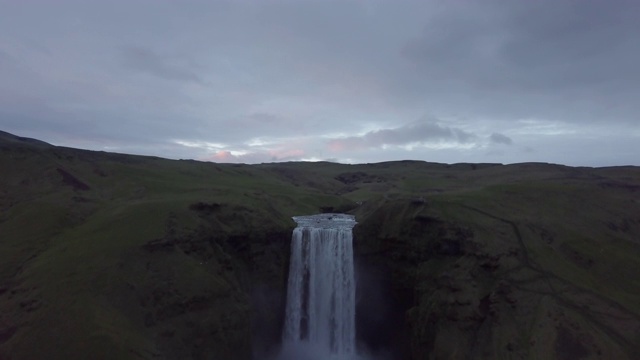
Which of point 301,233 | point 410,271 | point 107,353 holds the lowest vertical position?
point 107,353

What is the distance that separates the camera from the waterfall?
4981cm

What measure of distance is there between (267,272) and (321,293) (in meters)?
6.12

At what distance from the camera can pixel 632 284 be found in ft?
153

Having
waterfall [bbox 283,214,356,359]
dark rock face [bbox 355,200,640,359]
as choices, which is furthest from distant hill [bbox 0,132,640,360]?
waterfall [bbox 283,214,356,359]

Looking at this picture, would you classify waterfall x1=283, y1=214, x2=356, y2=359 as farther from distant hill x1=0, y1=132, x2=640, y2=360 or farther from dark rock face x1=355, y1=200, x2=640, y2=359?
dark rock face x1=355, y1=200, x2=640, y2=359

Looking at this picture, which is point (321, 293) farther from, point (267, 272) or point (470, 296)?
point (470, 296)

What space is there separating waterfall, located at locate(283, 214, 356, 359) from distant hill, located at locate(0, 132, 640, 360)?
1.48 m

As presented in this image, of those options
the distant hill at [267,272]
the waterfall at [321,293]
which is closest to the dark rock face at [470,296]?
the distant hill at [267,272]

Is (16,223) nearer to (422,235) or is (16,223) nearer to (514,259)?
(422,235)

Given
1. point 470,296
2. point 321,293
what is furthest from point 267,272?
point 470,296

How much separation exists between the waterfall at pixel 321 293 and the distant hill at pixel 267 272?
1.48 m

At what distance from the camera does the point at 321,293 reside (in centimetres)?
5100

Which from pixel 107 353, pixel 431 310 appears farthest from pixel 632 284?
pixel 107 353

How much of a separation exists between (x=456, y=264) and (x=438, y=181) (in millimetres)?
57492
